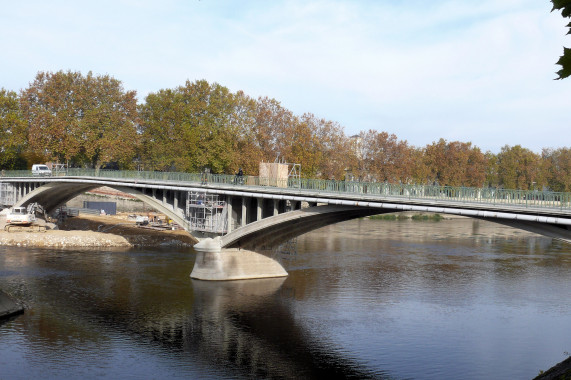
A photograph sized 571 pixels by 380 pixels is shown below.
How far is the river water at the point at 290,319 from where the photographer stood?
2477 cm

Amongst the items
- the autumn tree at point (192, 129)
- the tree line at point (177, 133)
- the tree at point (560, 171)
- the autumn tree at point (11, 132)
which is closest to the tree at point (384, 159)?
the tree line at point (177, 133)

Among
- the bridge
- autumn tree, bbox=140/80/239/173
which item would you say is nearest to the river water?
the bridge

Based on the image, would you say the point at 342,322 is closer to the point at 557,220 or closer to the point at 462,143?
the point at 557,220

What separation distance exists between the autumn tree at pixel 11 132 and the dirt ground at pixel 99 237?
2162 centimetres

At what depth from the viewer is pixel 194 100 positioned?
7738cm

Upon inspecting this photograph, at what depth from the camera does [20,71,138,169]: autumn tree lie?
78250mm

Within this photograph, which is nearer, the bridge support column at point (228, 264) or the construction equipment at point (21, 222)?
the bridge support column at point (228, 264)

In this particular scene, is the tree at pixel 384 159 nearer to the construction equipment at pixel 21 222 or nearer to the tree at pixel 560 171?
the tree at pixel 560 171

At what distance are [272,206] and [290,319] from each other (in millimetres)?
11946

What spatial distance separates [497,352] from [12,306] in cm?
2570

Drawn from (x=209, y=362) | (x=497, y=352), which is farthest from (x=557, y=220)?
(x=209, y=362)

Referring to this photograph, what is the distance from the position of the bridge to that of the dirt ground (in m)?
6.05

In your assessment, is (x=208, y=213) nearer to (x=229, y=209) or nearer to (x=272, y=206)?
(x=229, y=209)

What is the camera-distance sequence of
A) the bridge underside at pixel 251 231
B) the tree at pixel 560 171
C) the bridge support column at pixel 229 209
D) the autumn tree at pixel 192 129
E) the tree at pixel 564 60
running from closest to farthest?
1. the tree at pixel 564 60
2. the bridge underside at pixel 251 231
3. the bridge support column at pixel 229 209
4. the autumn tree at pixel 192 129
5. the tree at pixel 560 171
